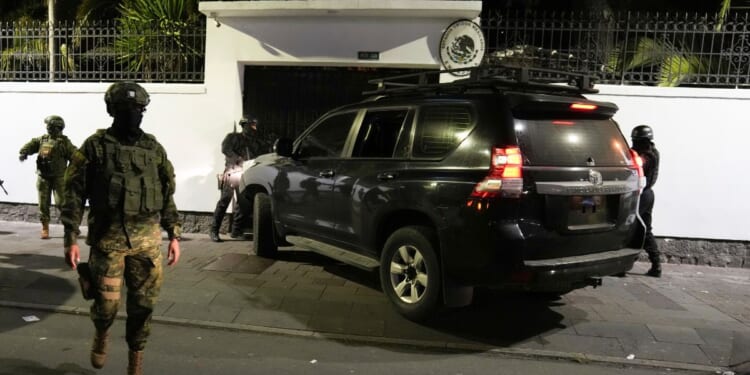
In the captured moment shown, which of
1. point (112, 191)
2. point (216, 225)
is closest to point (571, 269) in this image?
point (112, 191)

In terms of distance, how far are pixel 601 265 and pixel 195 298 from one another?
3603 millimetres

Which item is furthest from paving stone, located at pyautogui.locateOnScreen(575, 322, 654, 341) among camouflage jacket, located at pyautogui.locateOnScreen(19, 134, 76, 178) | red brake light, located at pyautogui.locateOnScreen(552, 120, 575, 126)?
camouflage jacket, located at pyautogui.locateOnScreen(19, 134, 76, 178)

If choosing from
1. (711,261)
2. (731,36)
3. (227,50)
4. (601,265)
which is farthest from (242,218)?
(731,36)

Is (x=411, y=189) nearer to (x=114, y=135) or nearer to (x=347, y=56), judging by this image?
(x=114, y=135)

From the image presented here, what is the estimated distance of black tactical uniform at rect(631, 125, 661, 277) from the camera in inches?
261

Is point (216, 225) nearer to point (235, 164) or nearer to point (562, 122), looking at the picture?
point (235, 164)

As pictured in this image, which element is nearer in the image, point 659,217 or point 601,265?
point 601,265

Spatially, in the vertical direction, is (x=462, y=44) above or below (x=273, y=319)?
above

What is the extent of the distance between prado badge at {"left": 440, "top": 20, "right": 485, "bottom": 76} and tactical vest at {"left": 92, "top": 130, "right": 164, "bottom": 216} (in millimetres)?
5296

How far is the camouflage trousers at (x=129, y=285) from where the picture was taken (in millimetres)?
3326

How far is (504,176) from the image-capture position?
391 cm

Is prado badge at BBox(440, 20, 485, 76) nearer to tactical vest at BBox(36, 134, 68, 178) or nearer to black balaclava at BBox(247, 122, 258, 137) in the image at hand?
black balaclava at BBox(247, 122, 258, 137)

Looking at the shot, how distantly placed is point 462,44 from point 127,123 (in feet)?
18.0

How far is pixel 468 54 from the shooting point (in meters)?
7.76
